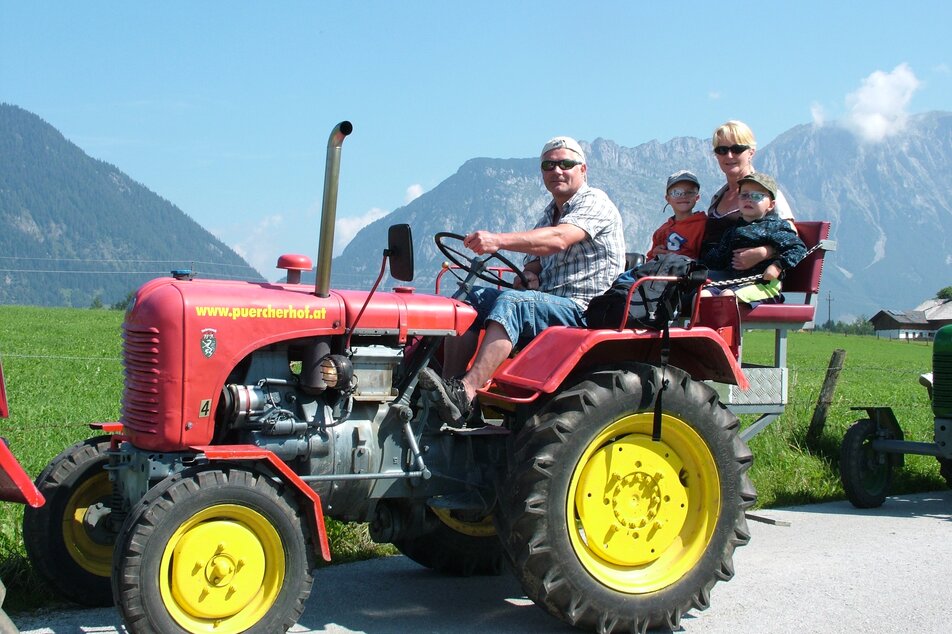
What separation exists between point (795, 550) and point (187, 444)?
11.6 feet

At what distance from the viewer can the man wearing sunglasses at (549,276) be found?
435 centimetres

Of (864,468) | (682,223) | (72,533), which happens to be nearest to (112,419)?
(72,533)

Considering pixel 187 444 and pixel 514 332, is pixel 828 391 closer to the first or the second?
pixel 514 332

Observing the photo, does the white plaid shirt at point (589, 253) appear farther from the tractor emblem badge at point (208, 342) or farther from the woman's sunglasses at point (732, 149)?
the tractor emblem badge at point (208, 342)

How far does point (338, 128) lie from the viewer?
12.1ft

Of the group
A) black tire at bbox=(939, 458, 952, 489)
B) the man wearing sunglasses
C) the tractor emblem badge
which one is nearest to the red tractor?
the tractor emblem badge

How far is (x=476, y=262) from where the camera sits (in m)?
4.57

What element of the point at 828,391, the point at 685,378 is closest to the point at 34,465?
the point at 685,378

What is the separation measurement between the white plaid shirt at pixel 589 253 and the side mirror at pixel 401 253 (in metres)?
1.12

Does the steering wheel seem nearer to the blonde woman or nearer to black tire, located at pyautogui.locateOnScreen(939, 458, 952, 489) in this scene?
the blonde woman

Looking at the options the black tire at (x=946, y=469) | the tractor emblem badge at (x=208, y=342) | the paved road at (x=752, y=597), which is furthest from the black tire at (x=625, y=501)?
the black tire at (x=946, y=469)

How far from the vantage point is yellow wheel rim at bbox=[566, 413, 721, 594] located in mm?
4141

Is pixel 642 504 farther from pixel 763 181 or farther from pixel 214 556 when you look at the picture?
pixel 763 181

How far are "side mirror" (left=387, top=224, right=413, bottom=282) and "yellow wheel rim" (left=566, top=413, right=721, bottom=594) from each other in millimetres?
1067
